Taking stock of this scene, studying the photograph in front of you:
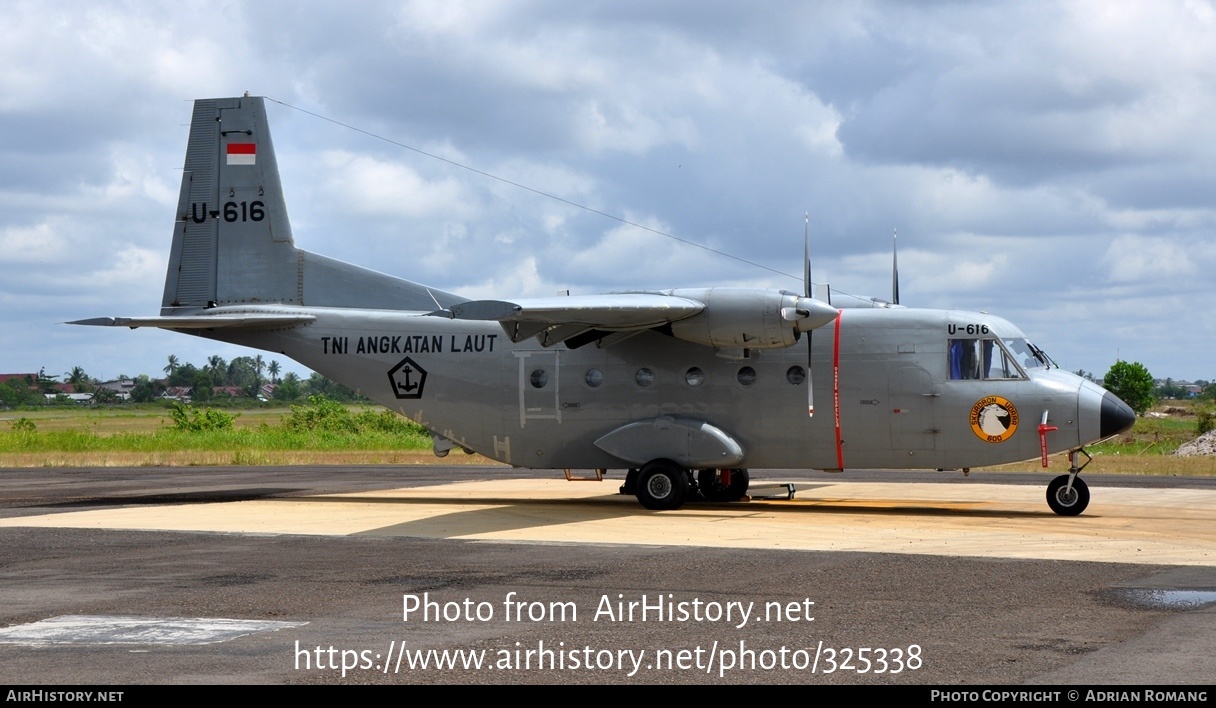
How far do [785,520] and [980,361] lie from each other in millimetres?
4218

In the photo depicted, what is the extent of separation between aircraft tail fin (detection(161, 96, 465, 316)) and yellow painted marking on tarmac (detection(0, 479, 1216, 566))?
4163 millimetres

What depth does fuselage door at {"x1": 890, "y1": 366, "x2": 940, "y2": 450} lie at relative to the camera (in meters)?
19.6

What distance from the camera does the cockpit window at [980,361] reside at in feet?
64.1

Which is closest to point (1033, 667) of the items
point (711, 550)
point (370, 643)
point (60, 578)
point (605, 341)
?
point (370, 643)

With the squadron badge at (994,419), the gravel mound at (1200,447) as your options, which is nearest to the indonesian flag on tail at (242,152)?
the squadron badge at (994,419)

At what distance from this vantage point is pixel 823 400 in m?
20.1

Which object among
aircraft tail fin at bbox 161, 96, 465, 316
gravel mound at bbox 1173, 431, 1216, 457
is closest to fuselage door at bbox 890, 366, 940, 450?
aircraft tail fin at bbox 161, 96, 465, 316

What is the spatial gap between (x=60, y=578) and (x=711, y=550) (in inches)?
297

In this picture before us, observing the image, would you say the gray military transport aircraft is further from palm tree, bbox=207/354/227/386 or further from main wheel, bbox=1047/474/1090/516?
palm tree, bbox=207/354/227/386

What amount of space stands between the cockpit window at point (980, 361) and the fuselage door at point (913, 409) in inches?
19.7

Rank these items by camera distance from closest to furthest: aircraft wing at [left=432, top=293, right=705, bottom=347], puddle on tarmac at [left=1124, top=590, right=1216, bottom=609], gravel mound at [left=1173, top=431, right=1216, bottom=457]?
puddle on tarmac at [left=1124, top=590, right=1216, bottom=609] → aircraft wing at [left=432, top=293, right=705, bottom=347] → gravel mound at [left=1173, top=431, right=1216, bottom=457]

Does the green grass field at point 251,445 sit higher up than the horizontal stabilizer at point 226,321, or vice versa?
the horizontal stabilizer at point 226,321

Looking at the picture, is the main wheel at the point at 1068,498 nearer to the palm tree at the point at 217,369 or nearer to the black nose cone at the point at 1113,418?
the black nose cone at the point at 1113,418
